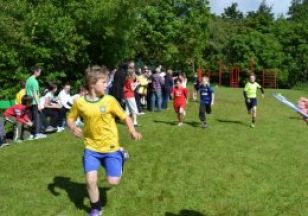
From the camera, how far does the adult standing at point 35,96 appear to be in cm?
1741

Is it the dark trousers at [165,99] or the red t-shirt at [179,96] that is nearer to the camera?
the red t-shirt at [179,96]

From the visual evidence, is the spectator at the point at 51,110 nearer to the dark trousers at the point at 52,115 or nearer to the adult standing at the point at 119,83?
the dark trousers at the point at 52,115

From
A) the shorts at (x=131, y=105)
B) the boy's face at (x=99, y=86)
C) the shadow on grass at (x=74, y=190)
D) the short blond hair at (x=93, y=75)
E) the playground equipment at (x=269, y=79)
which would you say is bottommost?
the playground equipment at (x=269, y=79)

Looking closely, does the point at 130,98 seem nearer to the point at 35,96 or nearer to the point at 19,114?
the point at 35,96

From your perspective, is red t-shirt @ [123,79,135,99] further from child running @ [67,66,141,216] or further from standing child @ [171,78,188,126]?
child running @ [67,66,141,216]

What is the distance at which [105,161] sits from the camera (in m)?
9.05

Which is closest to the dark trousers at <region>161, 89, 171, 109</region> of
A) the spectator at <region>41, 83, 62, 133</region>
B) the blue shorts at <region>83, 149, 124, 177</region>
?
the spectator at <region>41, 83, 62, 133</region>

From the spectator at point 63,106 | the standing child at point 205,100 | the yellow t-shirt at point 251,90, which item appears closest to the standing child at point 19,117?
A: the spectator at point 63,106

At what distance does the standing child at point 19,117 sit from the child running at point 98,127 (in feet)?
28.9

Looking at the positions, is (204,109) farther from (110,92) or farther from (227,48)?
(227,48)

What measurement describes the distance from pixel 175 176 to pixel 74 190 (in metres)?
2.38

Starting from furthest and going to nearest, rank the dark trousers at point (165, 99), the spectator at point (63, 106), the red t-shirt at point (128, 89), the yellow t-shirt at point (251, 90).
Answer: the dark trousers at point (165, 99) → the yellow t-shirt at point (251, 90) → the spectator at point (63, 106) → the red t-shirt at point (128, 89)

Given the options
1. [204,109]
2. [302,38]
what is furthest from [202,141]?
[302,38]

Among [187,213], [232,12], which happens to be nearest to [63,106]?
[187,213]
